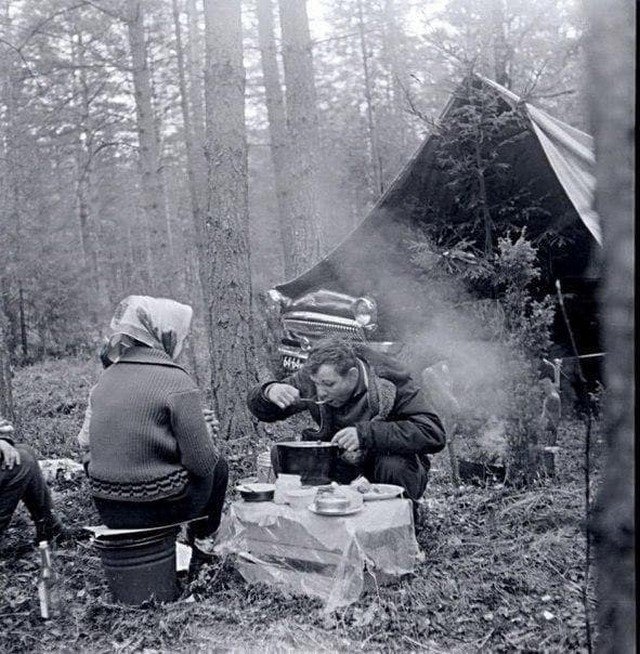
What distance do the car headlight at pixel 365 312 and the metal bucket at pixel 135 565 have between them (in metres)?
4.26

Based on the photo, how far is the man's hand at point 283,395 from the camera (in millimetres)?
4418

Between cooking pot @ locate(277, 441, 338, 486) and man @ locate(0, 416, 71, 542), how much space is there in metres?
1.44

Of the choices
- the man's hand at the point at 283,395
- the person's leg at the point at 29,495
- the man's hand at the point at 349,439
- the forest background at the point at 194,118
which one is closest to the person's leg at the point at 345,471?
the man's hand at the point at 349,439

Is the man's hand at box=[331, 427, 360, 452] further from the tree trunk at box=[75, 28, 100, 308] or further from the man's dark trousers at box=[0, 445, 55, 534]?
the tree trunk at box=[75, 28, 100, 308]

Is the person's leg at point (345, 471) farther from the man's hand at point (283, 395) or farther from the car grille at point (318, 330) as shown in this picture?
the car grille at point (318, 330)

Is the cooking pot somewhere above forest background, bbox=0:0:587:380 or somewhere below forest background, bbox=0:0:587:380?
below

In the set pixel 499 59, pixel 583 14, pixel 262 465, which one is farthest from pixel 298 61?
pixel 583 14

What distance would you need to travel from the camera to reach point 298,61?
9523mm

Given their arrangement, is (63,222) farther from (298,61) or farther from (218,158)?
(218,158)

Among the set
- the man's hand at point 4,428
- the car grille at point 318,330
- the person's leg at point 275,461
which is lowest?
the person's leg at point 275,461

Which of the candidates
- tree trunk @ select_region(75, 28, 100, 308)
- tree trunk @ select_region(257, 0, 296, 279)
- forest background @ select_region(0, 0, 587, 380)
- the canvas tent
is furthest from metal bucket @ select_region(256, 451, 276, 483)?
tree trunk @ select_region(75, 28, 100, 308)

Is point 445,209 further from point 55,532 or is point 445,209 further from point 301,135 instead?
point 55,532

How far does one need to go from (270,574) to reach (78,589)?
107 cm

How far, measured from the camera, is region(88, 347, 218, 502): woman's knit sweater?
3594 mm
